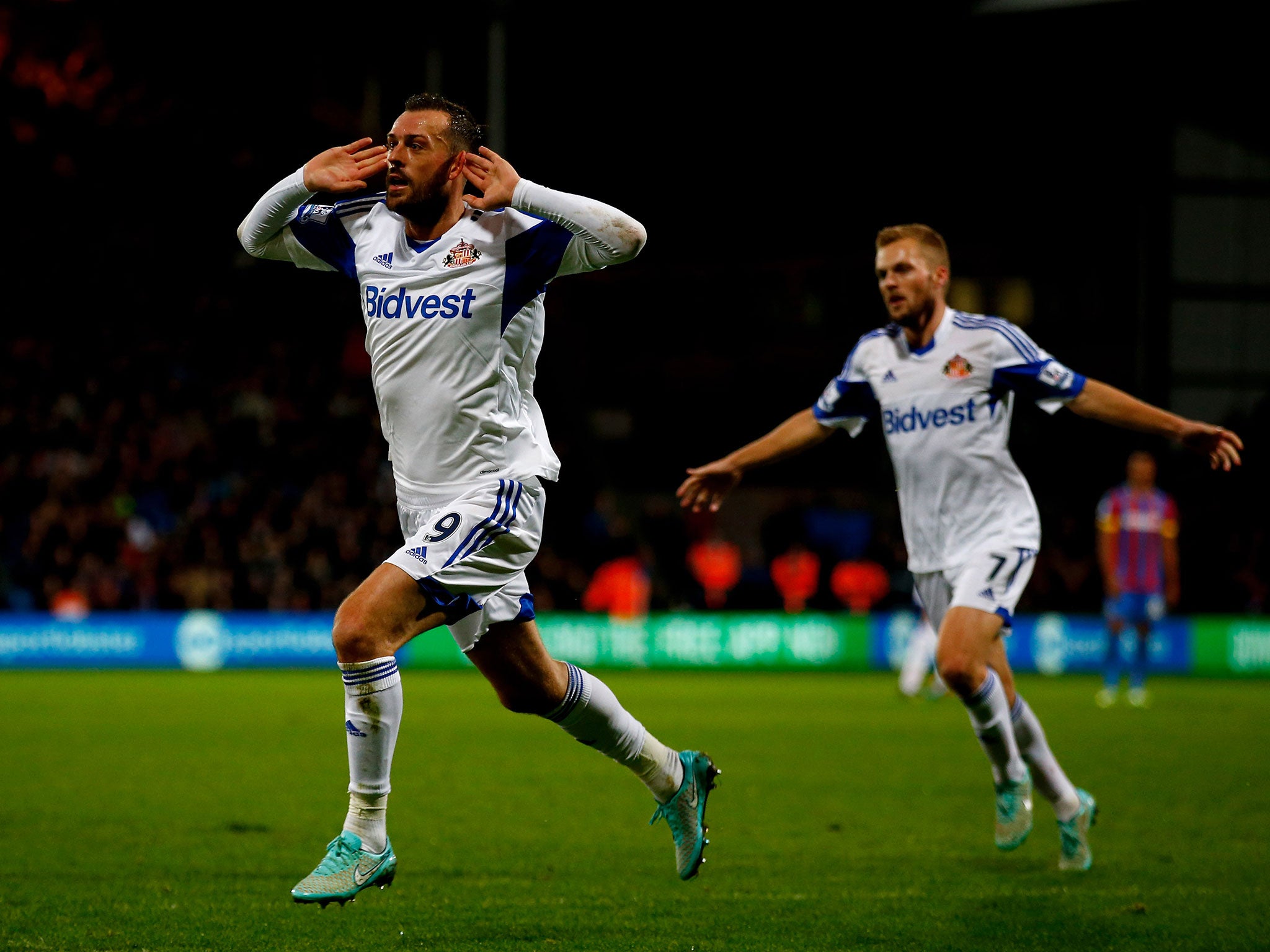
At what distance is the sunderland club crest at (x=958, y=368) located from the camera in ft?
22.3

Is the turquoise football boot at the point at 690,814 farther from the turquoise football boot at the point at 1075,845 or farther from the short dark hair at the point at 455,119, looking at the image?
the short dark hair at the point at 455,119

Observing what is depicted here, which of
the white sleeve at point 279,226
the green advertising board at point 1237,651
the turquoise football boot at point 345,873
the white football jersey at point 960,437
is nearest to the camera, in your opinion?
the turquoise football boot at point 345,873

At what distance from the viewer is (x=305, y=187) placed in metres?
5.13

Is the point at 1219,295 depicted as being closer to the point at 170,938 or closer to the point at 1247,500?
the point at 1247,500

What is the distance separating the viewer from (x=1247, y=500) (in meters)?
27.2

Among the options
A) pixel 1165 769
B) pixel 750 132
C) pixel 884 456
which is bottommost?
pixel 1165 769

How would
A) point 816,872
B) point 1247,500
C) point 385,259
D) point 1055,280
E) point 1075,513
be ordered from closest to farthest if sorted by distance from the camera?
point 385,259, point 816,872, point 1247,500, point 1075,513, point 1055,280

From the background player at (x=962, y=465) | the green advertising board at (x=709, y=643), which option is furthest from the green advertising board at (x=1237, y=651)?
the background player at (x=962, y=465)

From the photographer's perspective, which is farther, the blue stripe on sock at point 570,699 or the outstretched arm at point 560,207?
the blue stripe on sock at point 570,699

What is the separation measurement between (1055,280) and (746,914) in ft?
90.8

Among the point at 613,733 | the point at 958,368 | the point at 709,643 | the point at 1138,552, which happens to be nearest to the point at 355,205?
the point at 613,733

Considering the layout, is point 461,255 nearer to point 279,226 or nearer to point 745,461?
point 279,226

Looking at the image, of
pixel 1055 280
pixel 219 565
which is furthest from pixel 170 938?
pixel 1055 280

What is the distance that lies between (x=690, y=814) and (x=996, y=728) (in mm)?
1528
